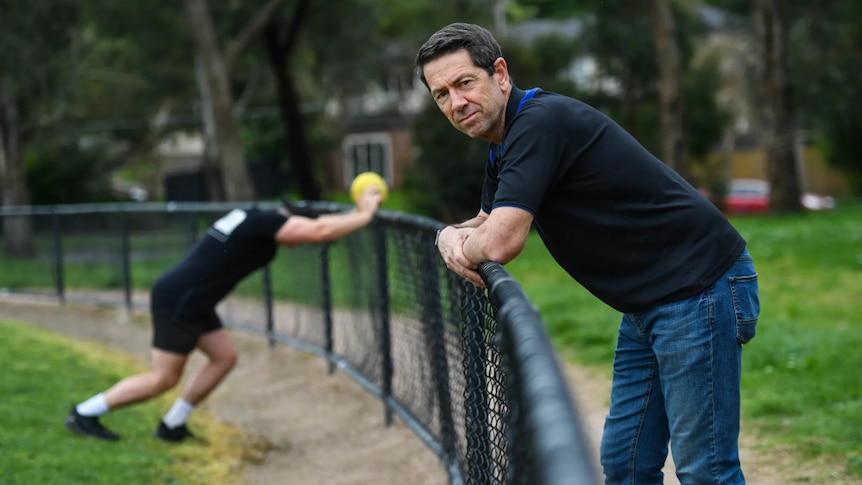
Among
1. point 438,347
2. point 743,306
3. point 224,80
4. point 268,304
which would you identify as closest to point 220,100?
point 224,80

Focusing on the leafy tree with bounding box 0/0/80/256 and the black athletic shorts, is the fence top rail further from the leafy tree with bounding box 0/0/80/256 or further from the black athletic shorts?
the leafy tree with bounding box 0/0/80/256

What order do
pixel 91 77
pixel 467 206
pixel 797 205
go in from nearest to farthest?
pixel 467 206 < pixel 797 205 < pixel 91 77

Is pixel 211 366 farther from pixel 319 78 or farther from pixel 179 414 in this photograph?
pixel 319 78

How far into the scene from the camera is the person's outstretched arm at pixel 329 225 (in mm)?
7328

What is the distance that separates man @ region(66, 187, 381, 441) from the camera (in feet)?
24.1

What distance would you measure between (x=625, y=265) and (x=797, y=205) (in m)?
28.3

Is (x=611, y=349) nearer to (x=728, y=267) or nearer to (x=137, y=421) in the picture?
(x=137, y=421)

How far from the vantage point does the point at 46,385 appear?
9.07 meters

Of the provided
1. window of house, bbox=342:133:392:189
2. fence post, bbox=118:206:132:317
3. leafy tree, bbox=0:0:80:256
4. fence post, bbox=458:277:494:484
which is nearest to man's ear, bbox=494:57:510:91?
fence post, bbox=458:277:494:484

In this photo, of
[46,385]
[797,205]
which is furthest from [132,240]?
[797,205]

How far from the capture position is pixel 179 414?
297 inches

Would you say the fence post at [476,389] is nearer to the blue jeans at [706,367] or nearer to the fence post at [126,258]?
the blue jeans at [706,367]

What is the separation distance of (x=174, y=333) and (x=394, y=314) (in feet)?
4.84

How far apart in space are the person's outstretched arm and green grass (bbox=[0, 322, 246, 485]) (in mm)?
1379
